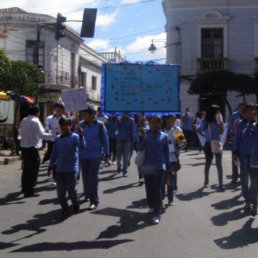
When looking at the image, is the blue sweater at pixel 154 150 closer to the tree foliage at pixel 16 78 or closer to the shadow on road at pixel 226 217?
the shadow on road at pixel 226 217

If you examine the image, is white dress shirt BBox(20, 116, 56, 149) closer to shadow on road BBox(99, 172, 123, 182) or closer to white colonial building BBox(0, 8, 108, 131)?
shadow on road BBox(99, 172, 123, 182)

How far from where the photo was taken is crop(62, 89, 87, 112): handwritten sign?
7453mm

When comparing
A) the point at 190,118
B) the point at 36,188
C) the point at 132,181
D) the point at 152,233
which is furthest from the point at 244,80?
the point at 152,233

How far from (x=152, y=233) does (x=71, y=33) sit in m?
32.7

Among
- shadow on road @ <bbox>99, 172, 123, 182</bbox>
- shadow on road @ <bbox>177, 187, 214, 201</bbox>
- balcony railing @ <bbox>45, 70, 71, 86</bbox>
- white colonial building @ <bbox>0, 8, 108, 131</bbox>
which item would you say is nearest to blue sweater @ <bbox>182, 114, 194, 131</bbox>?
shadow on road @ <bbox>99, 172, 123, 182</bbox>

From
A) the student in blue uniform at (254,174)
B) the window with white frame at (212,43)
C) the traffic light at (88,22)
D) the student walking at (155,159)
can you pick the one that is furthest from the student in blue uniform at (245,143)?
the window with white frame at (212,43)

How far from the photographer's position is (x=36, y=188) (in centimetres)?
952

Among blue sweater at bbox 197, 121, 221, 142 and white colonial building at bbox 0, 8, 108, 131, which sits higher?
white colonial building at bbox 0, 8, 108, 131

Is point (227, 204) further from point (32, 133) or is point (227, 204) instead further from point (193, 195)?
point (32, 133)

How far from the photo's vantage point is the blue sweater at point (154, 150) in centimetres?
668

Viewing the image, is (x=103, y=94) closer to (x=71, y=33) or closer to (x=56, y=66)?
(x=56, y=66)

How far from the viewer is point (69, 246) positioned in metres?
5.42

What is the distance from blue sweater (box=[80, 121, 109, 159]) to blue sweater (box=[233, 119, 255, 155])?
2.23 m

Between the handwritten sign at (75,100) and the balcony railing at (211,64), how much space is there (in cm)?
1970
